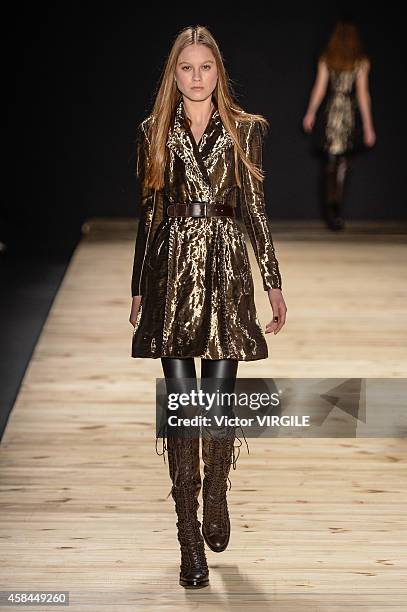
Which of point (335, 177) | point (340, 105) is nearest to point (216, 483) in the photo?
point (340, 105)

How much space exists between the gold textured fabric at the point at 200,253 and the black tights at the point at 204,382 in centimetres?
5

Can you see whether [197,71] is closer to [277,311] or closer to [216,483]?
[277,311]

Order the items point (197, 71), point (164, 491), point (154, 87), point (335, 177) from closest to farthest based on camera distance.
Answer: point (197, 71), point (164, 491), point (335, 177), point (154, 87)

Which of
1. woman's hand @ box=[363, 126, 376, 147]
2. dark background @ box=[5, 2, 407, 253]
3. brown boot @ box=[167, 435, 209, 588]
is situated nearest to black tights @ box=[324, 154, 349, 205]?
woman's hand @ box=[363, 126, 376, 147]

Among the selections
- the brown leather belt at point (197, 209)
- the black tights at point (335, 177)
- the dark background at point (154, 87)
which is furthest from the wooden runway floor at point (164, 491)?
the dark background at point (154, 87)

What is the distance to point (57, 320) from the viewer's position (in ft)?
19.7

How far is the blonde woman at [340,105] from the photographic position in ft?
27.8

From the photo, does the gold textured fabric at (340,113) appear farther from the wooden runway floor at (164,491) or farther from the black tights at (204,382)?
the black tights at (204,382)

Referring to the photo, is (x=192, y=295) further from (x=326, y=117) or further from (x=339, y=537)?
(x=326, y=117)

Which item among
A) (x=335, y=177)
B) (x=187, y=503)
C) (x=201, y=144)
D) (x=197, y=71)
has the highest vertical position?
(x=197, y=71)

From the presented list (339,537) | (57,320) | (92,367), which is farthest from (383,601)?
(57,320)

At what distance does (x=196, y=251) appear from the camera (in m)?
2.92

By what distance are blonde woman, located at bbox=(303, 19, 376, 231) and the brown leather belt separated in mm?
5703

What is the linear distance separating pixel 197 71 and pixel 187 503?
91 cm
